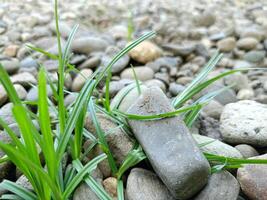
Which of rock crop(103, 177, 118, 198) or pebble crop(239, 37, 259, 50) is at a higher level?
rock crop(103, 177, 118, 198)

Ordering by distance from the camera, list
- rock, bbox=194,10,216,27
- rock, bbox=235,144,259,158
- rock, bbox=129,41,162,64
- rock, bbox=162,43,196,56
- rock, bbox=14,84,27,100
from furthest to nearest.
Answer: rock, bbox=194,10,216,27
rock, bbox=162,43,196,56
rock, bbox=129,41,162,64
rock, bbox=14,84,27,100
rock, bbox=235,144,259,158

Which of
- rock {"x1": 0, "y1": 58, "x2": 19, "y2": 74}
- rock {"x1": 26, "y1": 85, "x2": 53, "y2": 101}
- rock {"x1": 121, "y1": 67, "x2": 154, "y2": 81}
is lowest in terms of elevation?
rock {"x1": 121, "y1": 67, "x2": 154, "y2": 81}

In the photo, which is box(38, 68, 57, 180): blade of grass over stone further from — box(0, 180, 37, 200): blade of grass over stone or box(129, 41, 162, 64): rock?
box(129, 41, 162, 64): rock

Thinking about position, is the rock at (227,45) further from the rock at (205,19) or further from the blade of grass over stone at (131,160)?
the blade of grass over stone at (131,160)

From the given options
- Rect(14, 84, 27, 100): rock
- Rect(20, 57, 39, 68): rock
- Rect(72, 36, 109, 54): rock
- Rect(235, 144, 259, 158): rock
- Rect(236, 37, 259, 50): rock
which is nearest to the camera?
Rect(235, 144, 259, 158): rock

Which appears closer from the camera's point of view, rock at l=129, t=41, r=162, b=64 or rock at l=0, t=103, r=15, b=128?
rock at l=0, t=103, r=15, b=128

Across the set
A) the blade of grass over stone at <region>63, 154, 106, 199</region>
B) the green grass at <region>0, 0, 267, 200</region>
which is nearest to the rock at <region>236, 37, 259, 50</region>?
the green grass at <region>0, 0, 267, 200</region>

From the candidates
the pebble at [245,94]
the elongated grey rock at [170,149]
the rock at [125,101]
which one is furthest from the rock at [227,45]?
the elongated grey rock at [170,149]

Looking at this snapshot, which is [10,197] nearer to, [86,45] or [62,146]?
[62,146]
